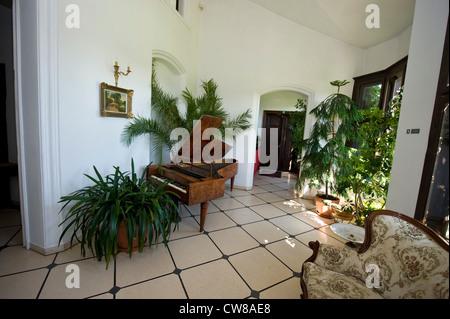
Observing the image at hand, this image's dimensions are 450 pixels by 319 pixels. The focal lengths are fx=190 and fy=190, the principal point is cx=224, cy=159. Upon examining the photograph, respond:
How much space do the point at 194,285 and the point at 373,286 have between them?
1.39m

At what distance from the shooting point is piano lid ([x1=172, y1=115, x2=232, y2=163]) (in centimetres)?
260

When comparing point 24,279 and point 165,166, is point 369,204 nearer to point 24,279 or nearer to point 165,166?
point 165,166

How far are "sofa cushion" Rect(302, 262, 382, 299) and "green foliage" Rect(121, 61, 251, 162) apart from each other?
2.42 m

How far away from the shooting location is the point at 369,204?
2.86 meters

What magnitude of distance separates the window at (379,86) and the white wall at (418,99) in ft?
5.65

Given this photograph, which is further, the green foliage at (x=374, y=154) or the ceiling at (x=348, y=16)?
the ceiling at (x=348, y=16)

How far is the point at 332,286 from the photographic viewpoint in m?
1.27

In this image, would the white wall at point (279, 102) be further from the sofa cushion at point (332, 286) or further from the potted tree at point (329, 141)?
the sofa cushion at point (332, 286)

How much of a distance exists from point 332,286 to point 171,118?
3.18m

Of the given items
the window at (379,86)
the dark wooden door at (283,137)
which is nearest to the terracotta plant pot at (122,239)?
the window at (379,86)

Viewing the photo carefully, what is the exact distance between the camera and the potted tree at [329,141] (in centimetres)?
345

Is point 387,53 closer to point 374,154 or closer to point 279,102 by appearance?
point 374,154

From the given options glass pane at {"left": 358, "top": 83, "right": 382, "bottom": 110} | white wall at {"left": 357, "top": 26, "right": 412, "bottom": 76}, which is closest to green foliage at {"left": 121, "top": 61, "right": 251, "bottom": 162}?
glass pane at {"left": 358, "top": 83, "right": 382, "bottom": 110}
